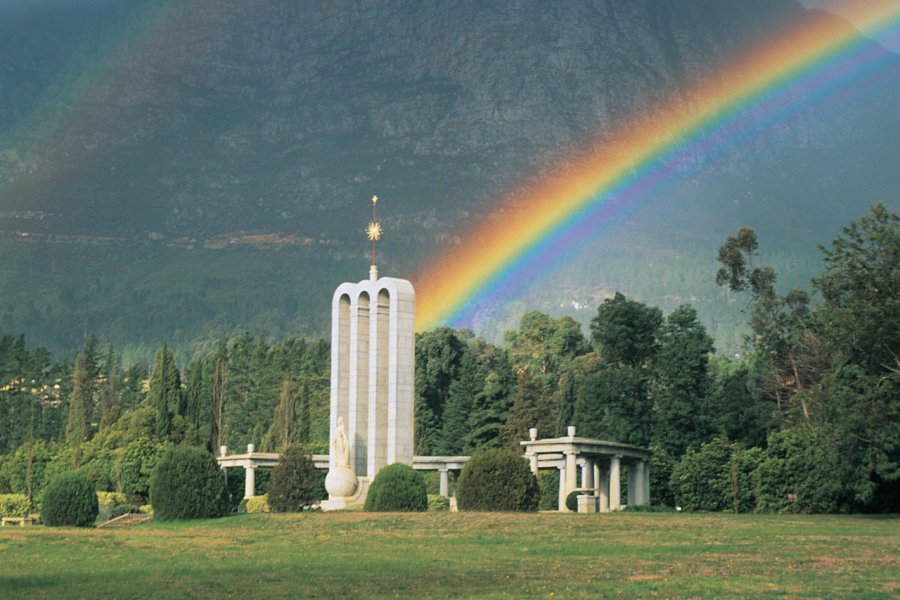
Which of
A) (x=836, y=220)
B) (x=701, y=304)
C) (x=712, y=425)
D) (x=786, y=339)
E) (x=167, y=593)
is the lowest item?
(x=167, y=593)

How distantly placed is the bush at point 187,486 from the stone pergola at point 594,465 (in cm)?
1292

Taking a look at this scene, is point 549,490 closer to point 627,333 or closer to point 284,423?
point 627,333

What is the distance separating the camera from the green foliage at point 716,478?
50.8 meters

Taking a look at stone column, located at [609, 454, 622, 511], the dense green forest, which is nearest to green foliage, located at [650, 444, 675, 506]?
the dense green forest

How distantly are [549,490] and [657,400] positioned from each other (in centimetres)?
928

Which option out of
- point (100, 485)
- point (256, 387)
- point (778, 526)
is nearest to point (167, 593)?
point (778, 526)

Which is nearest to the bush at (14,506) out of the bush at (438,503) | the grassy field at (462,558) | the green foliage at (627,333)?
the bush at (438,503)

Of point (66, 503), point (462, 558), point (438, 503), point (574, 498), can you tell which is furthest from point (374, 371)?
point (462, 558)

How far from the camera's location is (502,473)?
37375 mm

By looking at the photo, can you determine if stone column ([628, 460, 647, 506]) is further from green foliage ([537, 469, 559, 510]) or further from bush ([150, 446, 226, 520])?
bush ([150, 446, 226, 520])

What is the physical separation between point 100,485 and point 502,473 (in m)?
28.9

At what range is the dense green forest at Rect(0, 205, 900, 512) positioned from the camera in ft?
131

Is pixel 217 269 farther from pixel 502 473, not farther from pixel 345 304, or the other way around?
pixel 502 473

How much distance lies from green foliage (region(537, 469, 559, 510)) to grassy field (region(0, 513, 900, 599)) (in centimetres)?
1892
